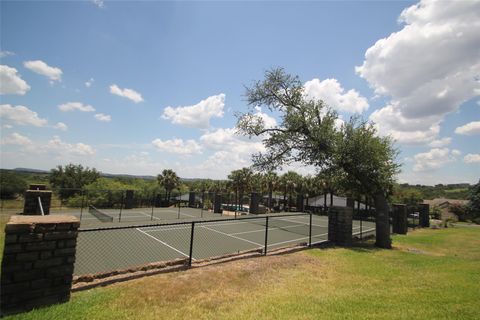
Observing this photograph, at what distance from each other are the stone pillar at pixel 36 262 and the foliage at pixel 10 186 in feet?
165

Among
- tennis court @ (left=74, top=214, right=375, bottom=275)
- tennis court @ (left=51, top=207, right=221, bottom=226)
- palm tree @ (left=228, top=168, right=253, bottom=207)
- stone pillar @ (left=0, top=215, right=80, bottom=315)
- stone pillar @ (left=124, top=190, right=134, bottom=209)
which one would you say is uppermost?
palm tree @ (left=228, top=168, right=253, bottom=207)

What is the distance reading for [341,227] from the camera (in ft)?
36.6

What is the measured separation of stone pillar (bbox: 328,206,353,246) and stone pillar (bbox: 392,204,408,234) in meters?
11.1

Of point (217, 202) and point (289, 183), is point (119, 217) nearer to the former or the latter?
point (217, 202)

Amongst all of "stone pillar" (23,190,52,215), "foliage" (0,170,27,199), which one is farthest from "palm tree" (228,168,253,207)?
"foliage" (0,170,27,199)

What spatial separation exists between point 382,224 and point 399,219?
8435 millimetres

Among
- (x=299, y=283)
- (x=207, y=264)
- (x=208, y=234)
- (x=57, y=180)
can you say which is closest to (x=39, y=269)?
(x=207, y=264)

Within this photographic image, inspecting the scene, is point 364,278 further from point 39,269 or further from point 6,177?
point 6,177

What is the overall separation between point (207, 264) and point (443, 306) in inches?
192

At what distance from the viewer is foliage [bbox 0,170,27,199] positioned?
42.5 metres

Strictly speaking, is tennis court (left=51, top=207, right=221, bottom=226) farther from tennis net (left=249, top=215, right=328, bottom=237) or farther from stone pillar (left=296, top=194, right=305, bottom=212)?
stone pillar (left=296, top=194, right=305, bottom=212)

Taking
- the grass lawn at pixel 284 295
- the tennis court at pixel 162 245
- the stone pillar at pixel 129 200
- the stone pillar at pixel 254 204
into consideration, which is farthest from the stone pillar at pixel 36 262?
the stone pillar at pixel 254 204

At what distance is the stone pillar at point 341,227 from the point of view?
11086mm

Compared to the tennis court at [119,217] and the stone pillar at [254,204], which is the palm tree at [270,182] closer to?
the stone pillar at [254,204]
